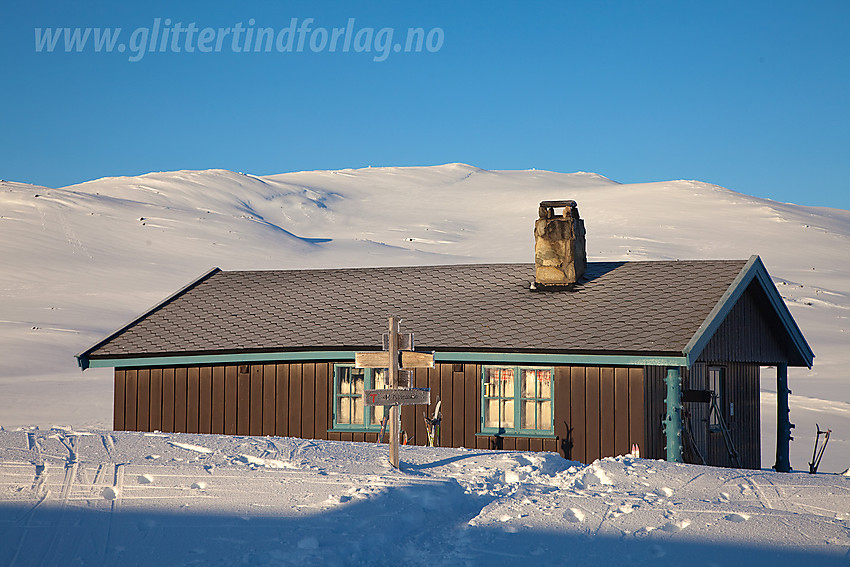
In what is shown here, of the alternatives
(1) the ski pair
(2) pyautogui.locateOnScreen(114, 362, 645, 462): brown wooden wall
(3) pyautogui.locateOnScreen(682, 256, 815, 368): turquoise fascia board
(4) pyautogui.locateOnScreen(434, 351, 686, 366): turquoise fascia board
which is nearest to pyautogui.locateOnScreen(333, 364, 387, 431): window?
(2) pyautogui.locateOnScreen(114, 362, 645, 462): brown wooden wall

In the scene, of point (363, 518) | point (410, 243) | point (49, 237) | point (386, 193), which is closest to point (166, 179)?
point (386, 193)

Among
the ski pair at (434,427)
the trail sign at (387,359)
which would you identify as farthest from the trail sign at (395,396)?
the ski pair at (434,427)

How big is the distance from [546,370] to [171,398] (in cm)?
704

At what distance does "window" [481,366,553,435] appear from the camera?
16109mm

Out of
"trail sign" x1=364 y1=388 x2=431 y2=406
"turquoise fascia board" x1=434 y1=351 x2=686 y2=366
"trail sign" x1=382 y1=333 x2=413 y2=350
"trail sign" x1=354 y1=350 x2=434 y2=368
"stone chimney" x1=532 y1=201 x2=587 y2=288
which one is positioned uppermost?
"stone chimney" x1=532 y1=201 x2=587 y2=288

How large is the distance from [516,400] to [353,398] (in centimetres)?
299

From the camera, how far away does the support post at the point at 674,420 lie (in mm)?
15289

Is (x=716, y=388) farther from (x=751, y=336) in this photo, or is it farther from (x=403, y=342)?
(x=403, y=342)

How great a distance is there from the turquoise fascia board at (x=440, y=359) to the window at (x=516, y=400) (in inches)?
17.9

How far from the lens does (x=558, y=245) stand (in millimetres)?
18422

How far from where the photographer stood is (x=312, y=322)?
18.3 m

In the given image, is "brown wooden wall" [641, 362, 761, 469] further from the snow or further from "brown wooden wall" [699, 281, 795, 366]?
the snow

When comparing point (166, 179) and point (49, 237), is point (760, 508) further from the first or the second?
point (166, 179)

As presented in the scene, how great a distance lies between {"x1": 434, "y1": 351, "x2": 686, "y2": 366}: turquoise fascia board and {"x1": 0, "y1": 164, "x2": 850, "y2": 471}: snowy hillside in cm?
1059
